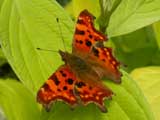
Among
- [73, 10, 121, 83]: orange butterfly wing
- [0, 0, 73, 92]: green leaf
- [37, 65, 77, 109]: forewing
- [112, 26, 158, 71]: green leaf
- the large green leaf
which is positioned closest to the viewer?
[37, 65, 77, 109]: forewing

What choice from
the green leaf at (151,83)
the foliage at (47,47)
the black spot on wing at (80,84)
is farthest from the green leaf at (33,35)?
the green leaf at (151,83)

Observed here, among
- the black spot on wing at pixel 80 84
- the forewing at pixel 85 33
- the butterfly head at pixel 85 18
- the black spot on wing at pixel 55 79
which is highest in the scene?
the butterfly head at pixel 85 18

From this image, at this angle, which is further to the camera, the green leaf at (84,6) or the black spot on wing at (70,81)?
the green leaf at (84,6)

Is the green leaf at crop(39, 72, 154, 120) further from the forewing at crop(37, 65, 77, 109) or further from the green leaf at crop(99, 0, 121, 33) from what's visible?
the green leaf at crop(99, 0, 121, 33)

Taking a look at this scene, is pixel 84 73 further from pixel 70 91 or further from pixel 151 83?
pixel 151 83

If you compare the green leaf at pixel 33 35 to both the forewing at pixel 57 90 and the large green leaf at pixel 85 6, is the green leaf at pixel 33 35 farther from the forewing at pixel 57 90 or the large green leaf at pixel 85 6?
the large green leaf at pixel 85 6

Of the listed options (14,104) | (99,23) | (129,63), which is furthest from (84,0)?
(14,104)

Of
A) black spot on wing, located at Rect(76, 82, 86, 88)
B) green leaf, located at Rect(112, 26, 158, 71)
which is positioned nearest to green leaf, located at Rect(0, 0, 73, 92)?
black spot on wing, located at Rect(76, 82, 86, 88)
